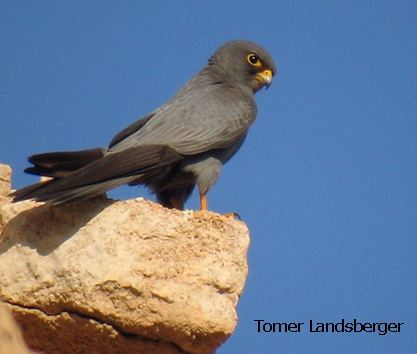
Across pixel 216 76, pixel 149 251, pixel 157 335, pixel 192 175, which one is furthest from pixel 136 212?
pixel 216 76

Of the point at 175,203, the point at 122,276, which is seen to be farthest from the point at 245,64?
the point at 122,276

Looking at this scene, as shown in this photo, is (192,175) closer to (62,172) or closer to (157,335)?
(62,172)

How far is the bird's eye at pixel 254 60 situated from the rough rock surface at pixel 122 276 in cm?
246

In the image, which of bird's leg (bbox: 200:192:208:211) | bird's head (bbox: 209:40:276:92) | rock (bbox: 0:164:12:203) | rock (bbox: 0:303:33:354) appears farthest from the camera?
bird's head (bbox: 209:40:276:92)

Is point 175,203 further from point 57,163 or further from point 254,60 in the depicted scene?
point 254,60

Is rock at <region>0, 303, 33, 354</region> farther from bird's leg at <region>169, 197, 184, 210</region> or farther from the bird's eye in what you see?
the bird's eye

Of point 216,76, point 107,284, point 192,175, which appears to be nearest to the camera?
point 107,284

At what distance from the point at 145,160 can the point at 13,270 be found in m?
1.15

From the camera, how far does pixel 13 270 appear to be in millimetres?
6090

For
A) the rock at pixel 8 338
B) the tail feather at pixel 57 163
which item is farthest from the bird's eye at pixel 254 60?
the rock at pixel 8 338

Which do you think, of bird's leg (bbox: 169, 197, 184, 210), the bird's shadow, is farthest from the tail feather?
bird's leg (bbox: 169, 197, 184, 210)

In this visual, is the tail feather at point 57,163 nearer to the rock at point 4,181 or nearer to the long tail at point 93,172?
the long tail at point 93,172

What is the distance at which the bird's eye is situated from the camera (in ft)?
27.7

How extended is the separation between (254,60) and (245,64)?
11cm
